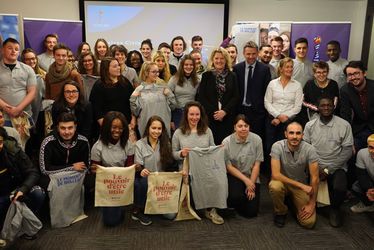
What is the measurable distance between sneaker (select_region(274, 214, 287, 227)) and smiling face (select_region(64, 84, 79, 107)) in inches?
82.4

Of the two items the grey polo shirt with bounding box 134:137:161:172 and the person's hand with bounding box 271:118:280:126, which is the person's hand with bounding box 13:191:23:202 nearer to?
the grey polo shirt with bounding box 134:137:161:172

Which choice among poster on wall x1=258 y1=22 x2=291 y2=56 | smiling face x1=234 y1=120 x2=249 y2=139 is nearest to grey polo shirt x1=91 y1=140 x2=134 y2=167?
smiling face x1=234 y1=120 x2=249 y2=139

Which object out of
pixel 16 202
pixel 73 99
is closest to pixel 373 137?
pixel 73 99

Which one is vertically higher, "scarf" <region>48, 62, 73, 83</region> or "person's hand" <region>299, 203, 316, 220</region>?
"scarf" <region>48, 62, 73, 83</region>

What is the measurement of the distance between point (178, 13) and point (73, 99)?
3.98 m

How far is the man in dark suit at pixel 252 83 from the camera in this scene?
13.6ft

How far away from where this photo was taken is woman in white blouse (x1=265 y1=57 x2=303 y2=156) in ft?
13.2

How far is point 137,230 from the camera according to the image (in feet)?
→ 10.4

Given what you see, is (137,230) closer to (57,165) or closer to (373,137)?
(57,165)

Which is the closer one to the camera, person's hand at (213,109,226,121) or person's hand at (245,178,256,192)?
person's hand at (245,178,256,192)

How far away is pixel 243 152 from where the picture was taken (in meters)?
3.47

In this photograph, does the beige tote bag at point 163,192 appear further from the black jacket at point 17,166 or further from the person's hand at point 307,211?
the person's hand at point 307,211

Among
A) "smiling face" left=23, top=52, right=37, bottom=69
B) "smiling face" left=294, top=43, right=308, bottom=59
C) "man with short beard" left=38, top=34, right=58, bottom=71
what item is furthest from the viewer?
"man with short beard" left=38, top=34, right=58, bottom=71

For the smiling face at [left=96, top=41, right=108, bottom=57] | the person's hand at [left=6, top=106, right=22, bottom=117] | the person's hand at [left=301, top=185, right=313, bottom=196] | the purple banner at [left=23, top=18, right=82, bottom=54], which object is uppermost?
the purple banner at [left=23, top=18, right=82, bottom=54]
